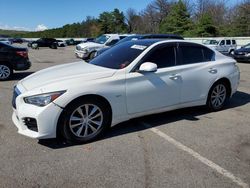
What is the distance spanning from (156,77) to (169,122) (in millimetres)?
966

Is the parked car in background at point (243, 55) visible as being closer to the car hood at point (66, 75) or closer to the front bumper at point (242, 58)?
the front bumper at point (242, 58)

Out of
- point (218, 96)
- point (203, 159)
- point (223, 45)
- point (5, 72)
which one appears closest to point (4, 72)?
point (5, 72)

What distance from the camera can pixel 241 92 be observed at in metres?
9.49

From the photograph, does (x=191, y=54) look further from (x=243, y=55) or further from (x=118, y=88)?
(x=243, y=55)

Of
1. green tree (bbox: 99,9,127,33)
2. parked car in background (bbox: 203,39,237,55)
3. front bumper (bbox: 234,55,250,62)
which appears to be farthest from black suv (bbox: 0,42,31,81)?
green tree (bbox: 99,9,127,33)

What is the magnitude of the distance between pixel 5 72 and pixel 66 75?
7.44m

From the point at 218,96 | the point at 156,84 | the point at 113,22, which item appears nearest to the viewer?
the point at 156,84

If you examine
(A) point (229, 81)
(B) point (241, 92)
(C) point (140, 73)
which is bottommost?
(B) point (241, 92)

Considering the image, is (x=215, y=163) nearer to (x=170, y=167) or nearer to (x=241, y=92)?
(x=170, y=167)

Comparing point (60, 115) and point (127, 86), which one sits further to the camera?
point (127, 86)

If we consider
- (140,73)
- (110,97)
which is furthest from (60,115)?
(140,73)

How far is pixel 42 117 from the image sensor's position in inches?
→ 191

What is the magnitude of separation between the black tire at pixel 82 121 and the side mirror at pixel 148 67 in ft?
2.94

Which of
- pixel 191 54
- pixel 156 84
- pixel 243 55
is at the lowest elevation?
pixel 243 55
